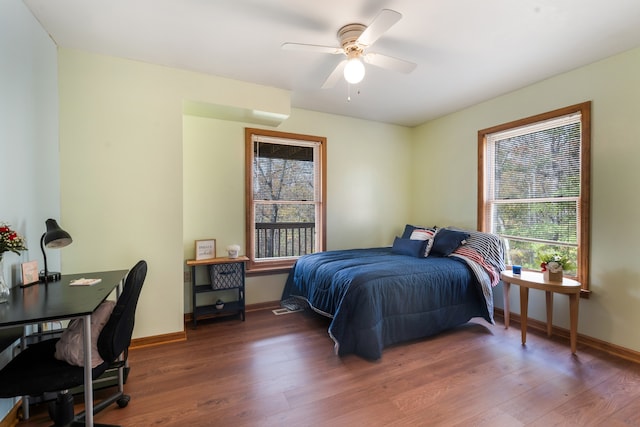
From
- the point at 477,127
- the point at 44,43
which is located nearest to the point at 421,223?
the point at 477,127

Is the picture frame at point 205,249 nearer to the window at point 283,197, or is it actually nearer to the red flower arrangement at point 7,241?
the window at point 283,197

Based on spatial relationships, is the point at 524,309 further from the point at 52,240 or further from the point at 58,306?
the point at 52,240

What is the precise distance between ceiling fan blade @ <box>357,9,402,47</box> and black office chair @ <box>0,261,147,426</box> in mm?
1953

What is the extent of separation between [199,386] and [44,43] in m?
2.78

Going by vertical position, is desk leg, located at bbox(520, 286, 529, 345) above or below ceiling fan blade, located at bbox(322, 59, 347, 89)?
below

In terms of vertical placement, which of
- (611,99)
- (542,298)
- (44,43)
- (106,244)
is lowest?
(542,298)

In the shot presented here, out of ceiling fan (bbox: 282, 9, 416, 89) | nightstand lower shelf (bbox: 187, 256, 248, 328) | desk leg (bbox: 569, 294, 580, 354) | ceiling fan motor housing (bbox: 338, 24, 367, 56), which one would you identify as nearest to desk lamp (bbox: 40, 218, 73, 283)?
nightstand lower shelf (bbox: 187, 256, 248, 328)

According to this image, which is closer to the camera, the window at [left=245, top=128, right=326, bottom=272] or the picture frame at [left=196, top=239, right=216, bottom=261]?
the picture frame at [left=196, top=239, right=216, bottom=261]

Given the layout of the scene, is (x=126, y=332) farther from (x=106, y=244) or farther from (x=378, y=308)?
(x=378, y=308)

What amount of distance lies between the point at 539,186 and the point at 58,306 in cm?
412

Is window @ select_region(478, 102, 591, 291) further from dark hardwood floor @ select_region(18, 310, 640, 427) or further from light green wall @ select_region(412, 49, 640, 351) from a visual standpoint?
dark hardwood floor @ select_region(18, 310, 640, 427)

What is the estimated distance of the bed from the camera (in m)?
2.43

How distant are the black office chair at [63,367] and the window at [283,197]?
208 cm

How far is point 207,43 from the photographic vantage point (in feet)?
7.70
